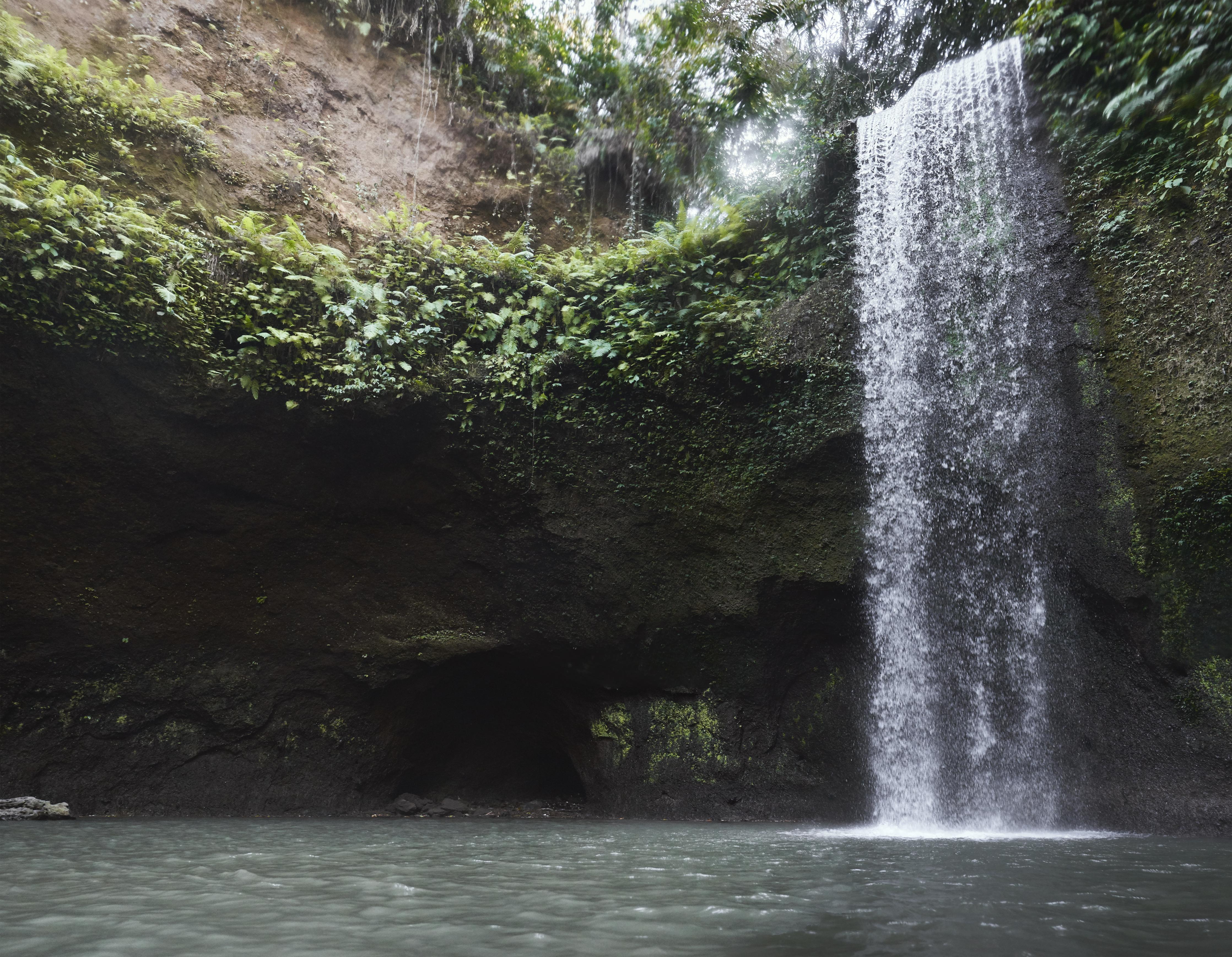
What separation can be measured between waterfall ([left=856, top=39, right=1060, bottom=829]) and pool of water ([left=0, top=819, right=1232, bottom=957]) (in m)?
1.75

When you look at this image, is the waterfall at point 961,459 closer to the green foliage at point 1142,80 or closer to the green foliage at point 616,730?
the green foliage at point 1142,80

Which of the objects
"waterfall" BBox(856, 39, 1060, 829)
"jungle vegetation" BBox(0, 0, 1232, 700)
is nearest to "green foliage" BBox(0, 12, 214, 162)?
"jungle vegetation" BBox(0, 0, 1232, 700)

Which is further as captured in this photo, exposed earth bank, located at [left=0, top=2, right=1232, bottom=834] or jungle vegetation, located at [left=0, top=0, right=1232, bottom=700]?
exposed earth bank, located at [left=0, top=2, right=1232, bottom=834]

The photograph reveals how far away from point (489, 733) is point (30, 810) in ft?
14.5

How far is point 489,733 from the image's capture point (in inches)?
353

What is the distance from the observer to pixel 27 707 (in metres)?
7.00

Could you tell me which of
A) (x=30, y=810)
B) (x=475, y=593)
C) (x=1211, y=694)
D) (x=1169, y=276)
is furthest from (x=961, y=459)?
(x=30, y=810)

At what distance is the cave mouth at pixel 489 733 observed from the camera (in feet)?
27.3

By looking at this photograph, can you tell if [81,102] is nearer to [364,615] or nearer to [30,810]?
[364,615]

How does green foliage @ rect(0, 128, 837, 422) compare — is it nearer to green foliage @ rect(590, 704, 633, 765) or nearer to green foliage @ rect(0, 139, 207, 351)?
green foliage @ rect(0, 139, 207, 351)

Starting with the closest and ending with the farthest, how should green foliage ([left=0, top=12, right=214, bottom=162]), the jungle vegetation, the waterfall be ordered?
the jungle vegetation
the waterfall
green foliage ([left=0, top=12, right=214, bottom=162])

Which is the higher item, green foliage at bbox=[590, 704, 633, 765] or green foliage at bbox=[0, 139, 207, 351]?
green foliage at bbox=[0, 139, 207, 351]

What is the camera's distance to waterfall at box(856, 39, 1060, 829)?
269 inches

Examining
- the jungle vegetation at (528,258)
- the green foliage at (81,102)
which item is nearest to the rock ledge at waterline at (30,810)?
the jungle vegetation at (528,258)
